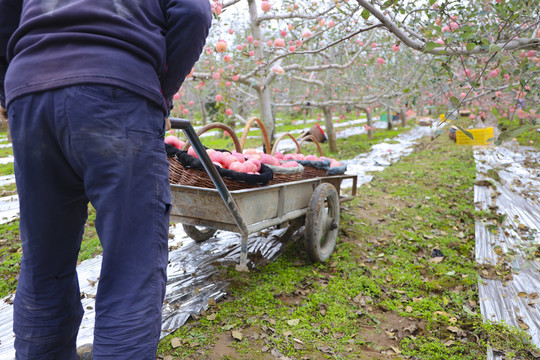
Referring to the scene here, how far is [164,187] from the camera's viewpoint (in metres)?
1.33

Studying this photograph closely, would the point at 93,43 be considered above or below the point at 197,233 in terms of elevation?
above

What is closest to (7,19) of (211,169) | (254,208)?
(211,169)

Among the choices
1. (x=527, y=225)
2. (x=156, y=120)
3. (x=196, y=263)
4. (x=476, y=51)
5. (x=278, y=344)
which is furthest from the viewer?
(x=527, y=225)

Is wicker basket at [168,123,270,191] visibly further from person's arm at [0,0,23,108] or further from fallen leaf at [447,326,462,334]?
fallen leaf at [447,326,462,334]

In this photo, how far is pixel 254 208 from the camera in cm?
280

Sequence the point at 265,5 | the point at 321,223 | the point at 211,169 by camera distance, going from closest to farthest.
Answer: the point at 211,169 → the point at 321,223 → the point at 265,5

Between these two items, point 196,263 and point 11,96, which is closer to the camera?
point 11,96

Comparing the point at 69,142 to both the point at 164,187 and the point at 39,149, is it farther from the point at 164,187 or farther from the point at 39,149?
the point at 164,187

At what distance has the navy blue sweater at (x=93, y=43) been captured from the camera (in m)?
1.16

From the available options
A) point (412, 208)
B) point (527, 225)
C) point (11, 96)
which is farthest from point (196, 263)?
point (527, 225)

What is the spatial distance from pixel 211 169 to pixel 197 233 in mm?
1831

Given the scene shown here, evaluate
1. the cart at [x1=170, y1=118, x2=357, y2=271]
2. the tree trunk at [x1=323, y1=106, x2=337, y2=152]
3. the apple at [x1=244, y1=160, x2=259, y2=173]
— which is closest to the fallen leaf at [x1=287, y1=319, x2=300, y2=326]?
the cart at [x1=170, y1=118, x2=357, y2=271]

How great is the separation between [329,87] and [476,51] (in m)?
7.97

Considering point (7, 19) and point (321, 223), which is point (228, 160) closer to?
point (321, 223)
